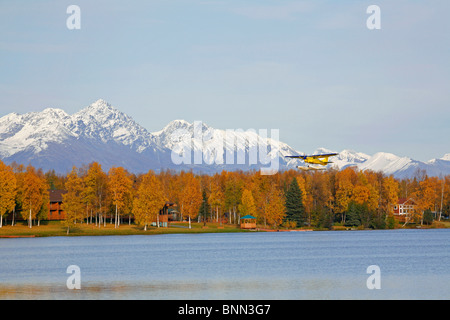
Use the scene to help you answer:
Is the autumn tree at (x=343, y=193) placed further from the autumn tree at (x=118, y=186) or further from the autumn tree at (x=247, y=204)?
the autumn tree at (x=118, y=186)

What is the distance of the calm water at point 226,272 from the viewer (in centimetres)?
4153

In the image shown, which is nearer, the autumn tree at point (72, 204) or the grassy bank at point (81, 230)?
the autumn tree at point (72, 204)

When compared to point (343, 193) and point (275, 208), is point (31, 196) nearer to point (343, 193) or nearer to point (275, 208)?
point (275, 208)

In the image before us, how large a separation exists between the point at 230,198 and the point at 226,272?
306 ft

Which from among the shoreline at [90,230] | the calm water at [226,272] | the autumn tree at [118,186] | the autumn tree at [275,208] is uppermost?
the autumn tree at [118,186]

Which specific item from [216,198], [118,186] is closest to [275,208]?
[216,198]

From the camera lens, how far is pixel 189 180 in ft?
506

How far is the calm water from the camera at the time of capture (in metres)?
41.5

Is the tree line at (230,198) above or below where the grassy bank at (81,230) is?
above

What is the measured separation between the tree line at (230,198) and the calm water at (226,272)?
31.5m

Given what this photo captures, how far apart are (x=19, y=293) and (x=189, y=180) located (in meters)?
113

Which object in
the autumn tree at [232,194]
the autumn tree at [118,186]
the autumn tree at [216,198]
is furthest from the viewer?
the autumn tree at [232,194]

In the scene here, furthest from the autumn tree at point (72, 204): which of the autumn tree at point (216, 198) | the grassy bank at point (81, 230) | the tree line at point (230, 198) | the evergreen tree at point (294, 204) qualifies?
the evergreen tree at point (294, 204)
